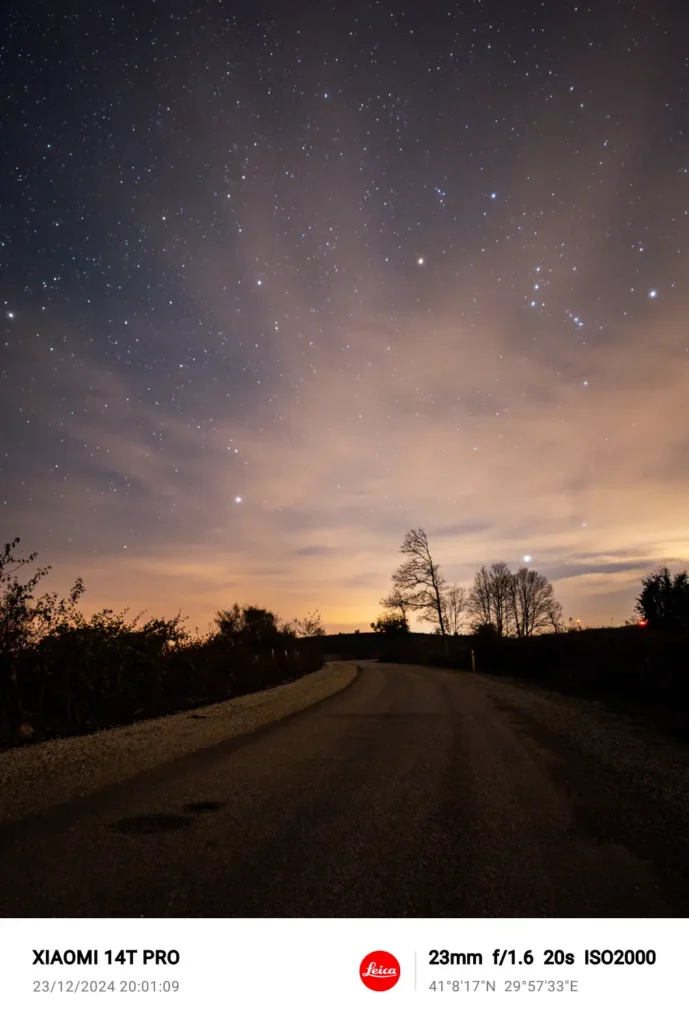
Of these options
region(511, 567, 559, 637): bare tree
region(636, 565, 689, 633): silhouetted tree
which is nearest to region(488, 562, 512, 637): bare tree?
region(511, 567, 559, 637): bare tree

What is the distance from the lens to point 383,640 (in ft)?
239

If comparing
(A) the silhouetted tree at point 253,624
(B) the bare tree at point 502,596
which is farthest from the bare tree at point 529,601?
(A) the silhouetted tree at point 253,624

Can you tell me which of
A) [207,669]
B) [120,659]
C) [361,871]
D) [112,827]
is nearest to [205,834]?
[112,827]

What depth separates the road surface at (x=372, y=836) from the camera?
359cm

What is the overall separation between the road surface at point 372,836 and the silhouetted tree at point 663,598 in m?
16.6

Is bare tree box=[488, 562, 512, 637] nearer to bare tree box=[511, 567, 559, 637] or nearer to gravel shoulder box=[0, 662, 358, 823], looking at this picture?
bare tree box=[511, 567, 559, 637]

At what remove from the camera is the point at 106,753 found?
9.23 m

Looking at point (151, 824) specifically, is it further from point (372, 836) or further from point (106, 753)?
point (106, 753)

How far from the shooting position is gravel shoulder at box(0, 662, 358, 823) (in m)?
6.68

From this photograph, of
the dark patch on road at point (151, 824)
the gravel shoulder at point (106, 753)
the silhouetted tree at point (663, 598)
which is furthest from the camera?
the silhouetted tree at point (663, 598)
